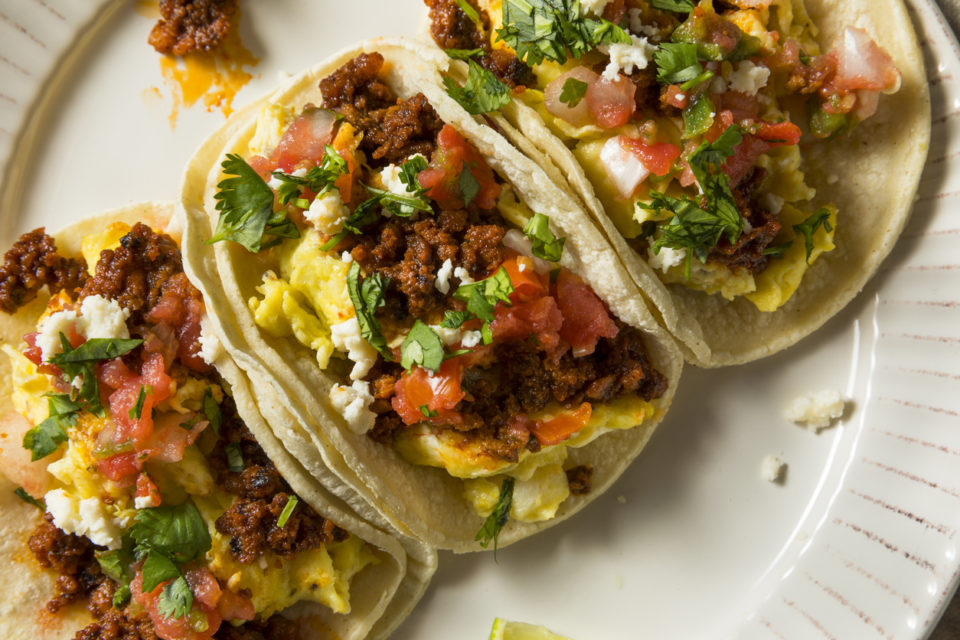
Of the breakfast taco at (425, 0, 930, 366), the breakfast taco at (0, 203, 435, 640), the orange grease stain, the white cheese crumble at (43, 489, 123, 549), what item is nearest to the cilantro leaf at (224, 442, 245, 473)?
the breakfast taco at (0, 203, 435, 640)

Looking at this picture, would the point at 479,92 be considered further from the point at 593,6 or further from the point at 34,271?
the point at 34,271

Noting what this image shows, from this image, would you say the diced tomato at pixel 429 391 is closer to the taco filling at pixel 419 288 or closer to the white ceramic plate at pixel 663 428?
Result: the taco filling at pixel 419 288

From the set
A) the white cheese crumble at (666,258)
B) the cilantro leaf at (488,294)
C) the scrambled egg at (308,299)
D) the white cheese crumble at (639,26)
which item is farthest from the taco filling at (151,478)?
the white cheese crumble at (639,26)

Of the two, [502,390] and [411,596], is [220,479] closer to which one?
[411,596]

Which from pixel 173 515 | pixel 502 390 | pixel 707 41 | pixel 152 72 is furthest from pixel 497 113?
pixel 173 515

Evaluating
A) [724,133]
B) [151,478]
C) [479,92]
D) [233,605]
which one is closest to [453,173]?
[479,92]

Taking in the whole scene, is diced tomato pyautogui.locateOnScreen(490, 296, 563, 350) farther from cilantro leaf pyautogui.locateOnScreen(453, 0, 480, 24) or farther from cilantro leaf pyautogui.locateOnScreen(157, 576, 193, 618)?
cilantro leaf pyautogui.locateOnScreen(157, 576, 193, 618)

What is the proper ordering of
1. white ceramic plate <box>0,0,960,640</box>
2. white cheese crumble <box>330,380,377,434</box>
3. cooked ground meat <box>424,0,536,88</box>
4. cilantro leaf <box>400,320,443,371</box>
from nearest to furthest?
cilantro leaf <box>400,320,443,371</box> < white cheese crumble <box>330,380,377,434</box> < cooked ground meat <box>424,0,536,88</box> < white ceramic plate <box>0,0,960,640</box>
